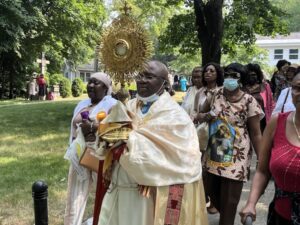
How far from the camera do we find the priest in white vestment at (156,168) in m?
3.37

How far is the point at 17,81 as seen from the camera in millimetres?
31594

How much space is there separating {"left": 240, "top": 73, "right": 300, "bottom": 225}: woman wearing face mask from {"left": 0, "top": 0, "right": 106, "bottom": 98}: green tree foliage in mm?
19671

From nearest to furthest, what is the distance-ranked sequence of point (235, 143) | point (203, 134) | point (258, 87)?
1. point (235, 143)
2. point (203, 134)
3. point (258, 87)

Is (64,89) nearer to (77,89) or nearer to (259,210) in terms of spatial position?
(77,89)

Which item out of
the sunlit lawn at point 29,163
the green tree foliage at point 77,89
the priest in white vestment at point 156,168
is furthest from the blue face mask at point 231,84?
the green tree foliage at point 77,89

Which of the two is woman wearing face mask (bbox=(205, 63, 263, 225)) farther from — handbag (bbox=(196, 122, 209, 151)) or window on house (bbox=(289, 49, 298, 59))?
window on house (bbox=(289, 49, 298, 59))

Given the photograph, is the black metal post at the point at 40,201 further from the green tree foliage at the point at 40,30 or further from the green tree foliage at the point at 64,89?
the green tree foliage at the point at 64,89

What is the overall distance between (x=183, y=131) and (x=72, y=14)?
23825mm

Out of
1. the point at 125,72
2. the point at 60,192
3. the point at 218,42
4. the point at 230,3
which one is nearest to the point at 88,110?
the point at 125,72

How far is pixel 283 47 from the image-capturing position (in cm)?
6725

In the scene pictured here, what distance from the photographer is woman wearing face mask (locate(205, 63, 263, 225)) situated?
188 inches

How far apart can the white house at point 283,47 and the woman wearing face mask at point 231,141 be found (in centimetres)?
6386

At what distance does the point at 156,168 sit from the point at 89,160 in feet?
4.56

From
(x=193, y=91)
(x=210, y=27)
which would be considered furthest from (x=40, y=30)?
(x=193, y=91)
